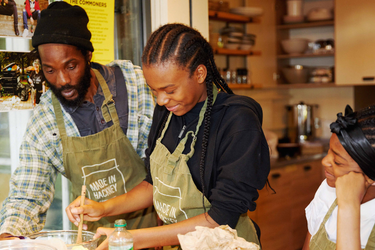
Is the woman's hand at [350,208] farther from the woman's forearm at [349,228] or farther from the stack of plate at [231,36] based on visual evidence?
the stack of plate at [231,36]

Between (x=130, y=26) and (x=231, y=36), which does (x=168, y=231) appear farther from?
(x=231, y=36)

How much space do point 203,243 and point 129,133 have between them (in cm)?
74

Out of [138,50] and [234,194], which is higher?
[138,50]

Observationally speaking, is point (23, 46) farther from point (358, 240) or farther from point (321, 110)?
point (321, 110)

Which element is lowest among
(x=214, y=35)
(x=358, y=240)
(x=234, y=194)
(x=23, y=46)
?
(x=358, y=240)

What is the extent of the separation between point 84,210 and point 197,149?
0.41 m

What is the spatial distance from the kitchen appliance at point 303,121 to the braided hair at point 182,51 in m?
2.86

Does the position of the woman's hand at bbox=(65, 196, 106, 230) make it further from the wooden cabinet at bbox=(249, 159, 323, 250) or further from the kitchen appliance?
the kitchen appliance

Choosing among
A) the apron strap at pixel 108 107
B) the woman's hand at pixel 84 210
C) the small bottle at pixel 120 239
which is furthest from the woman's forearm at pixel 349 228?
the apron strap at pixel 108 107

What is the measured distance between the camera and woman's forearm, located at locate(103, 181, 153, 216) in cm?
130

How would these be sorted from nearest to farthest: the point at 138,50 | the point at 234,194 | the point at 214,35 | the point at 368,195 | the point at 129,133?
the point at 234,194 → the point at 368,195 → the point at 129,133 → the point at 138,50 → the point at 214,35

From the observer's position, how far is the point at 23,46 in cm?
144

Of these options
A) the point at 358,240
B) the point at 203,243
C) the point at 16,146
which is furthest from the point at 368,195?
the point at 16,146

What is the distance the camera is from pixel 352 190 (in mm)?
1076
